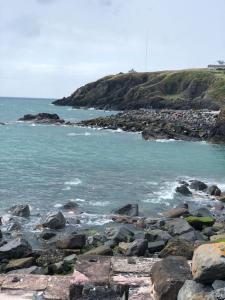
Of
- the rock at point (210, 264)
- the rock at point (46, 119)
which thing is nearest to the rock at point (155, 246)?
the rock at point (210, 264)

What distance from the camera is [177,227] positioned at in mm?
22734

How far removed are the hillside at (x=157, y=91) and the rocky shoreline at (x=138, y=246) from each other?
8795 centimetres

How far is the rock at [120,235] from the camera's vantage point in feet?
68.2

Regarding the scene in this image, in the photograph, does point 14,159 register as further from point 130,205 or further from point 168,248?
point 168,248

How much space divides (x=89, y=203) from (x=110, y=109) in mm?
107538

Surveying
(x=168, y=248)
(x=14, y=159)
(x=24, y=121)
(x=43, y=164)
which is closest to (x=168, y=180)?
(x=43, y=164)

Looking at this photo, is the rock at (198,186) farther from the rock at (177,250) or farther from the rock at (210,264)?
the rock at (210,264)

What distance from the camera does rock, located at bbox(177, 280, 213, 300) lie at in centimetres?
759

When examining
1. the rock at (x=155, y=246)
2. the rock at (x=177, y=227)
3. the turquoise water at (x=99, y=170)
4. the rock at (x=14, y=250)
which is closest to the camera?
the rock at (x=14, y=250)

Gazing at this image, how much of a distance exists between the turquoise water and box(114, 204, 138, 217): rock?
2.75 ft

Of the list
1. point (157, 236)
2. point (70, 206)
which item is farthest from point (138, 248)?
point (70, 206)

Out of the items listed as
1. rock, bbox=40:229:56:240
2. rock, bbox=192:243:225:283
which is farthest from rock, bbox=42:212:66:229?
→ rock, bbox=192:243:225:283

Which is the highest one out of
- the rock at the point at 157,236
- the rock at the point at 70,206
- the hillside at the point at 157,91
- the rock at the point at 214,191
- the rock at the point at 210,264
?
the hillside at the point at 157,91

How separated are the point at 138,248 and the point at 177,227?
491 centimetres
